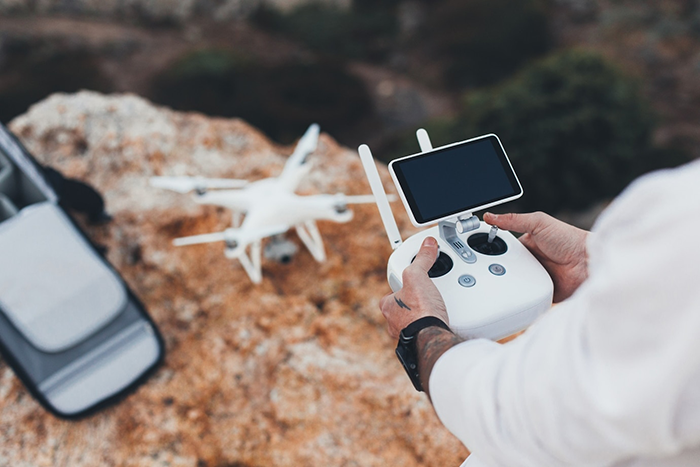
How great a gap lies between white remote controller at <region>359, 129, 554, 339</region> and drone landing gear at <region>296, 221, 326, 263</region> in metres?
1.11

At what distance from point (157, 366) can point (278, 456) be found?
74 cm

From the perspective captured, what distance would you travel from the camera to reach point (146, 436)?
201cm

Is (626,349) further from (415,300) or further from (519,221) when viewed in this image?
(519,221)

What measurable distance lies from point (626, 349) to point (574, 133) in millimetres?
6136

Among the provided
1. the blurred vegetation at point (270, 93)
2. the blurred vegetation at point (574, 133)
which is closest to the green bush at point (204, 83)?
the blurred vegetation at point (270, 93)

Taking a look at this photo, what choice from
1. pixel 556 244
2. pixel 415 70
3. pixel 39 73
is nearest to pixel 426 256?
pixel 556 244

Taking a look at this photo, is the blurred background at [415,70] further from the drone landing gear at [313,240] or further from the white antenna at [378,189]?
the white antenna at [378,189]

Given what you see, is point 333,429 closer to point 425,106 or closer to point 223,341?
point 223,341

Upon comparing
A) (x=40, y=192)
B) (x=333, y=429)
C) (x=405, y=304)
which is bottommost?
(x=333, y=429)

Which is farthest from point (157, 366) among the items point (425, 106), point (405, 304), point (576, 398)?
point (425, 106)

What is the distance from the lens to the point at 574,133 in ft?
19.5

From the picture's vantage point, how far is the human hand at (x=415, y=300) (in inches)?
45.7

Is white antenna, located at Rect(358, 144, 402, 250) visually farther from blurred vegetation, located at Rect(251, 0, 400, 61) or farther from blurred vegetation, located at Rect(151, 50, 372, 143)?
blurred vegetation, located at Rect(251, 0, 400, 61)

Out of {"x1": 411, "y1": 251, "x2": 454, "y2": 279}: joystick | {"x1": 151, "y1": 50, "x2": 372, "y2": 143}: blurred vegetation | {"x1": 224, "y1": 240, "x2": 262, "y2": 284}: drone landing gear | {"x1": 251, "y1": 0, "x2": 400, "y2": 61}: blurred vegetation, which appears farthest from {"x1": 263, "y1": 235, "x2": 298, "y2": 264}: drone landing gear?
{"x1": 251, "y1": 0, "x2": 400, "y2": 61}: blurred vegetation
